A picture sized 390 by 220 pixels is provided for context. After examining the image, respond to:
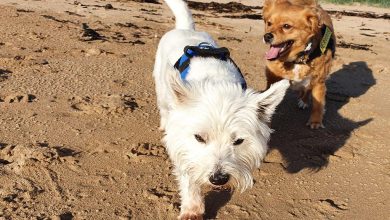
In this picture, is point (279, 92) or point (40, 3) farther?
point (40, 3)

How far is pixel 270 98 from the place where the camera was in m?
3.14

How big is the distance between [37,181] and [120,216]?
31.2 inches

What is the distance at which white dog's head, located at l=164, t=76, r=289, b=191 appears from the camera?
9.80ft

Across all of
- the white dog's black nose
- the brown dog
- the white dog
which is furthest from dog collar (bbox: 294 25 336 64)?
the white dog's black nose

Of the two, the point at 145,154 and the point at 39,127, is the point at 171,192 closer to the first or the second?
the point at 145,154

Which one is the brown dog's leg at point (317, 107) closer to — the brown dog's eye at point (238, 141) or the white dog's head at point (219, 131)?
the white dog's head at point (219, 131)

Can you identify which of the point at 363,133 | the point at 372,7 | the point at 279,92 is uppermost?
the point at 279,92

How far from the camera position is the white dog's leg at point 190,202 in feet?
10.8

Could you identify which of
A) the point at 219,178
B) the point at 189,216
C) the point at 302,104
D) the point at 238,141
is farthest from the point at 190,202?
the point at 302,104

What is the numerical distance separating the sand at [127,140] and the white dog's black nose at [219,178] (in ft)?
2.07

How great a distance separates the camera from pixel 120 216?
131 inches

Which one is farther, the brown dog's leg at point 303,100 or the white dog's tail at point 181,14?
the brown dog's leg at point 303,100

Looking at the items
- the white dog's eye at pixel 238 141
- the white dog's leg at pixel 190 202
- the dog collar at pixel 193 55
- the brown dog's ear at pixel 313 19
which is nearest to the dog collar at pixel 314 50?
the brown dog's ear at pixel 313 19

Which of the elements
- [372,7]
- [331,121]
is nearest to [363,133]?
[331,121]
